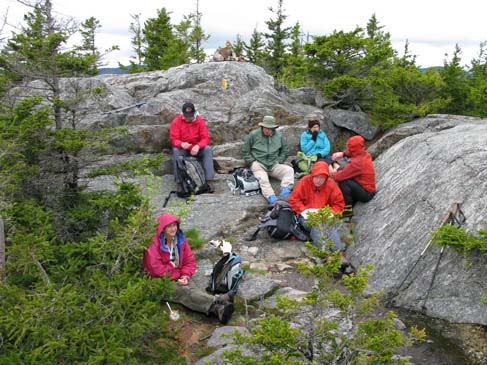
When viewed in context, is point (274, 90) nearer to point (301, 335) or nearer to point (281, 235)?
point (281, 235)

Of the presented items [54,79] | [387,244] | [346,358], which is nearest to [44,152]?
[54,79]

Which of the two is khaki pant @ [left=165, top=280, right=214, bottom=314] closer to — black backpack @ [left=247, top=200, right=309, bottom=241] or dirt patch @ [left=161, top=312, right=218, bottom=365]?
dirt patch @ [left=161, top=312, right=218, bottom=365]

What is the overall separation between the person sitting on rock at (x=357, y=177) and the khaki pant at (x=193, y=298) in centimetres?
374

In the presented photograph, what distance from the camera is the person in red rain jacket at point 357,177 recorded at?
26.8ft

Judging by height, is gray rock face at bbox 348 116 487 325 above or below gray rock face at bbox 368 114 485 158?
below

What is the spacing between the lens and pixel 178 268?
6.04 metres

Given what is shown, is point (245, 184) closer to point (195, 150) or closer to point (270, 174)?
point (270, 174)

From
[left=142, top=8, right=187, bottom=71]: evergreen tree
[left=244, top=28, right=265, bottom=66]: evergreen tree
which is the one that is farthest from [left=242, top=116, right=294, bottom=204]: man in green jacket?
[left=244, top=28, right=265, bottom=66]: evergreen tree

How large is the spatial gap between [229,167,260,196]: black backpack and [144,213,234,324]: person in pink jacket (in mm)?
3428

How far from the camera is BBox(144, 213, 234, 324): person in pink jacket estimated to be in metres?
5.55

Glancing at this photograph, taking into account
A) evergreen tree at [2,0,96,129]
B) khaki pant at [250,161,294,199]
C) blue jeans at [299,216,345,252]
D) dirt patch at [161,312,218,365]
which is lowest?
dirt patch at [161,312,218,365]

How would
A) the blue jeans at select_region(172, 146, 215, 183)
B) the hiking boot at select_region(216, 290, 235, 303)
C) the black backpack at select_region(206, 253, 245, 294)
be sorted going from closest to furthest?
the hiking boot at select_region(216, 290, 235, 303)
the black backpack at select_region(206, 253, 245, 294)
the blue jeans at select_region(172, 146, 215, 183)

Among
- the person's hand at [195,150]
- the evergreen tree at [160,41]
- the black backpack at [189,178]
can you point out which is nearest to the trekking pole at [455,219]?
the black backpack at [189,178]

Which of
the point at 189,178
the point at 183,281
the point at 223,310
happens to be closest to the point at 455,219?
the point at 223,310
